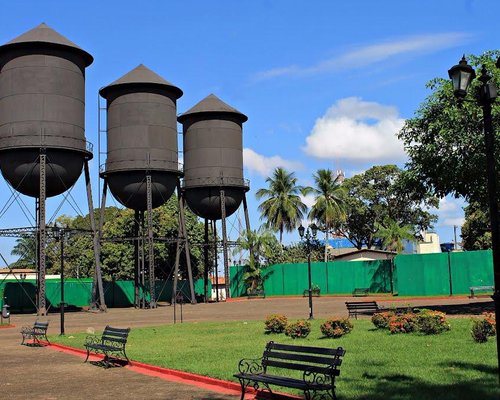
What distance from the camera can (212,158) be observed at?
53.7 meters

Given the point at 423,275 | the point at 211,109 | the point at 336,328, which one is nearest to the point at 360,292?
the point at 423,275

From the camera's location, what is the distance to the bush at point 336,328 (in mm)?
18078

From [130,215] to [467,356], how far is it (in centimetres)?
5579

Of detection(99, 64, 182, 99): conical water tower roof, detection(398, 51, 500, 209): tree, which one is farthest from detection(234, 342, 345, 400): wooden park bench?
detection(99, 64, 182, 99): conical water tower roof

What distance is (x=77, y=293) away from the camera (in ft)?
172

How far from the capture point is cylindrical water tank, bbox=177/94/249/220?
53.7 meters

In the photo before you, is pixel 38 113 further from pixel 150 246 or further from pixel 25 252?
pixel 25 252

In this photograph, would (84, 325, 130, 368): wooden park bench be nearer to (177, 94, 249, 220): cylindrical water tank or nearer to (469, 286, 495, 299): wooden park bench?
(469, 286, 495, 299): wooden park bench

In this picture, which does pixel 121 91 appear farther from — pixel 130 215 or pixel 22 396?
pixel 22 396

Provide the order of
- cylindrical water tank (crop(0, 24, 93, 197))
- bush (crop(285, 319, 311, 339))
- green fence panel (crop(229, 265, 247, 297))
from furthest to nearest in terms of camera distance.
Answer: green fence panel (crop(229, 265, 247, 297)) < cylindrical water tank (crop(0, 24, 93, 197)) < bush (crop(285, 319, 311, 339))

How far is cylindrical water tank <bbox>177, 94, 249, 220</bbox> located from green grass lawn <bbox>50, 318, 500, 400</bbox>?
31.0 metres

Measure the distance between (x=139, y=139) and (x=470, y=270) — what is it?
25.6 metres

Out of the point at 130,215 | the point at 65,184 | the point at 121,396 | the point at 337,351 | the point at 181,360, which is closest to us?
the point at 337,351

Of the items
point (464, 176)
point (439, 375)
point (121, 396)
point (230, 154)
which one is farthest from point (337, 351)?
point (230, 154)
